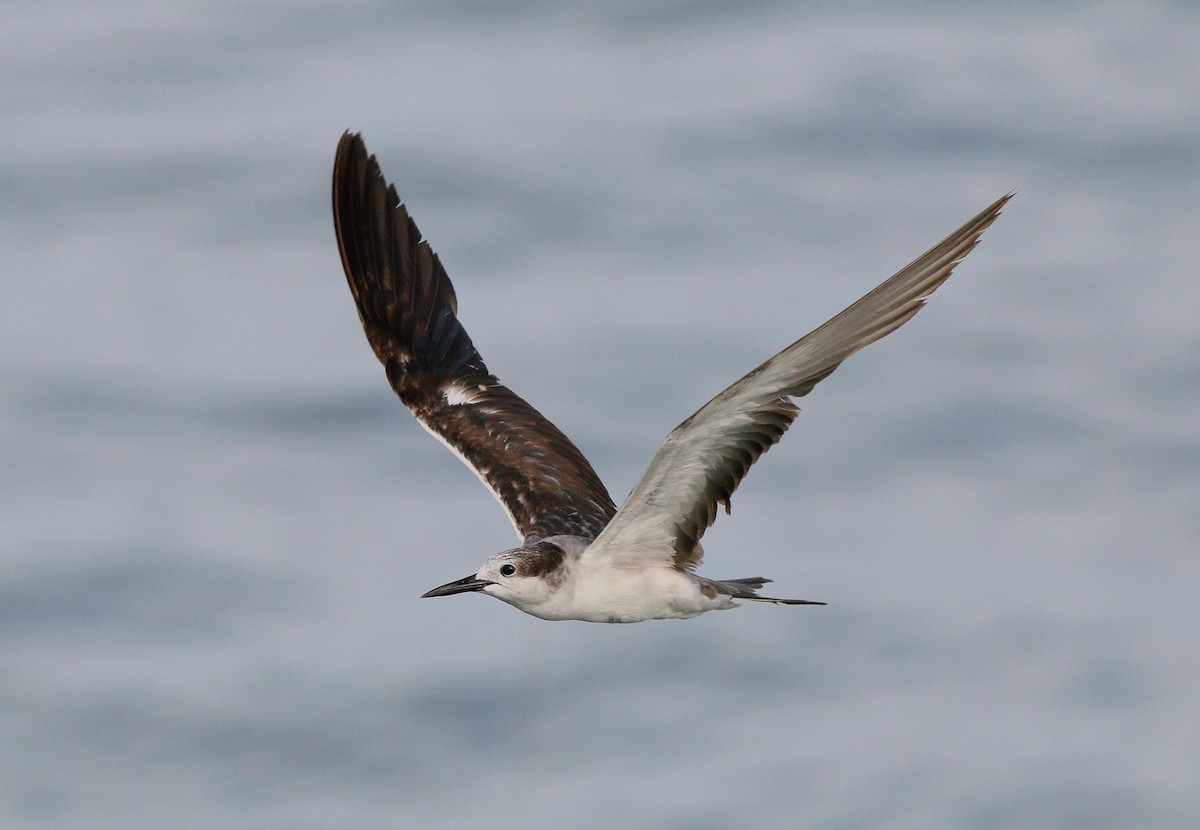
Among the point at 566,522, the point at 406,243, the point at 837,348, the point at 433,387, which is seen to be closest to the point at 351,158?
the point at 406,243

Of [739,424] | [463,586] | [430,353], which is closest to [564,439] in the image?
[430,353]

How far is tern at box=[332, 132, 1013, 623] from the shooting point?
13273mm

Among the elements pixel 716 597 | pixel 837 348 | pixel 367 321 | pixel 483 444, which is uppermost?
pixel 367 321

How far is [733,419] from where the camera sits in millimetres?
13945

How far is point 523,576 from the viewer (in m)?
15.1

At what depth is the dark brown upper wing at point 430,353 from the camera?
58.9 feet

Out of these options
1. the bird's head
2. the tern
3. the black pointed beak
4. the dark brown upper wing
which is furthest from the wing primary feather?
the dark brown upper wing

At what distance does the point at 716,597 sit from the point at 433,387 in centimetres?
473

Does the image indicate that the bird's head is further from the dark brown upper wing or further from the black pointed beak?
the dark brown upper wing

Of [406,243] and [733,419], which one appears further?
[406,243]

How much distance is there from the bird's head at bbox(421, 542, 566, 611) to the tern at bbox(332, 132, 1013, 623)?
0.01 meters

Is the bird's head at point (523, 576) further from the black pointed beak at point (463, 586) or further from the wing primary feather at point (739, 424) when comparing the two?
the wing primary feather at point (739, 424)

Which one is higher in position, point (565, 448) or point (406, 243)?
point (406, 243)

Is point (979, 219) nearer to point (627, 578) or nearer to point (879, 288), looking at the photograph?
point (879, 288)
